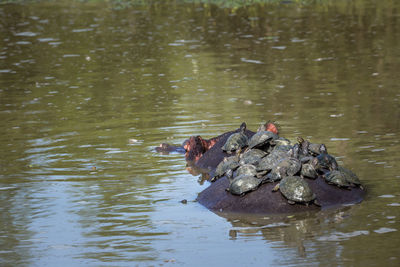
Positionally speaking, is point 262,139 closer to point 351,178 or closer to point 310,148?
point 310,148

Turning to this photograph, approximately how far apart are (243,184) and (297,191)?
69 cm

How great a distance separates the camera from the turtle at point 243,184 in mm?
8970

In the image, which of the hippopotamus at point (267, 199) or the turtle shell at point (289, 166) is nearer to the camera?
the hippopotamus at point (267, 199)

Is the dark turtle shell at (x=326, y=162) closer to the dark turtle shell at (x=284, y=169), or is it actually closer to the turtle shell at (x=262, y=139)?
the dark turtle shell at (x=284, y=169)

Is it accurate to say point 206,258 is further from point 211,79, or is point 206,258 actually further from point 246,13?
point 246,13

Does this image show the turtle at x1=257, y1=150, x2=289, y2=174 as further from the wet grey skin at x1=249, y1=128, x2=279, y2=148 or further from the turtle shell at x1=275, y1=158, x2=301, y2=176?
the wet grey skin at x1=249, y1=128, x2=279, y2=148

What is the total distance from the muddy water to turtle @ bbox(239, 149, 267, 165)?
2.39ft

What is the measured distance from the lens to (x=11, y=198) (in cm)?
990

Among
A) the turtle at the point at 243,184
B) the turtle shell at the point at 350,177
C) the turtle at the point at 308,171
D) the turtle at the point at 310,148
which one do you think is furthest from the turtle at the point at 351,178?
the turtle at the point at 243,184

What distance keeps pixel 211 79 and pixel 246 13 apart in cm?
1336

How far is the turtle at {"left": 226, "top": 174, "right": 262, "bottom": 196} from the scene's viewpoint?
353 inches

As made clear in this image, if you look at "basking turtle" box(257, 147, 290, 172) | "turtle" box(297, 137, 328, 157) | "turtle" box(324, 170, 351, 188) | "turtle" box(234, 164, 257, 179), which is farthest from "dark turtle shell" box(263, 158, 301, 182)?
"turtle" box(297, 137, 328, 157)

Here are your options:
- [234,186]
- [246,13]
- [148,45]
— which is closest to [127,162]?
[234,186]

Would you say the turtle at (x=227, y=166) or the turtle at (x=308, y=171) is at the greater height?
the turtle at (x=308, y=171)
